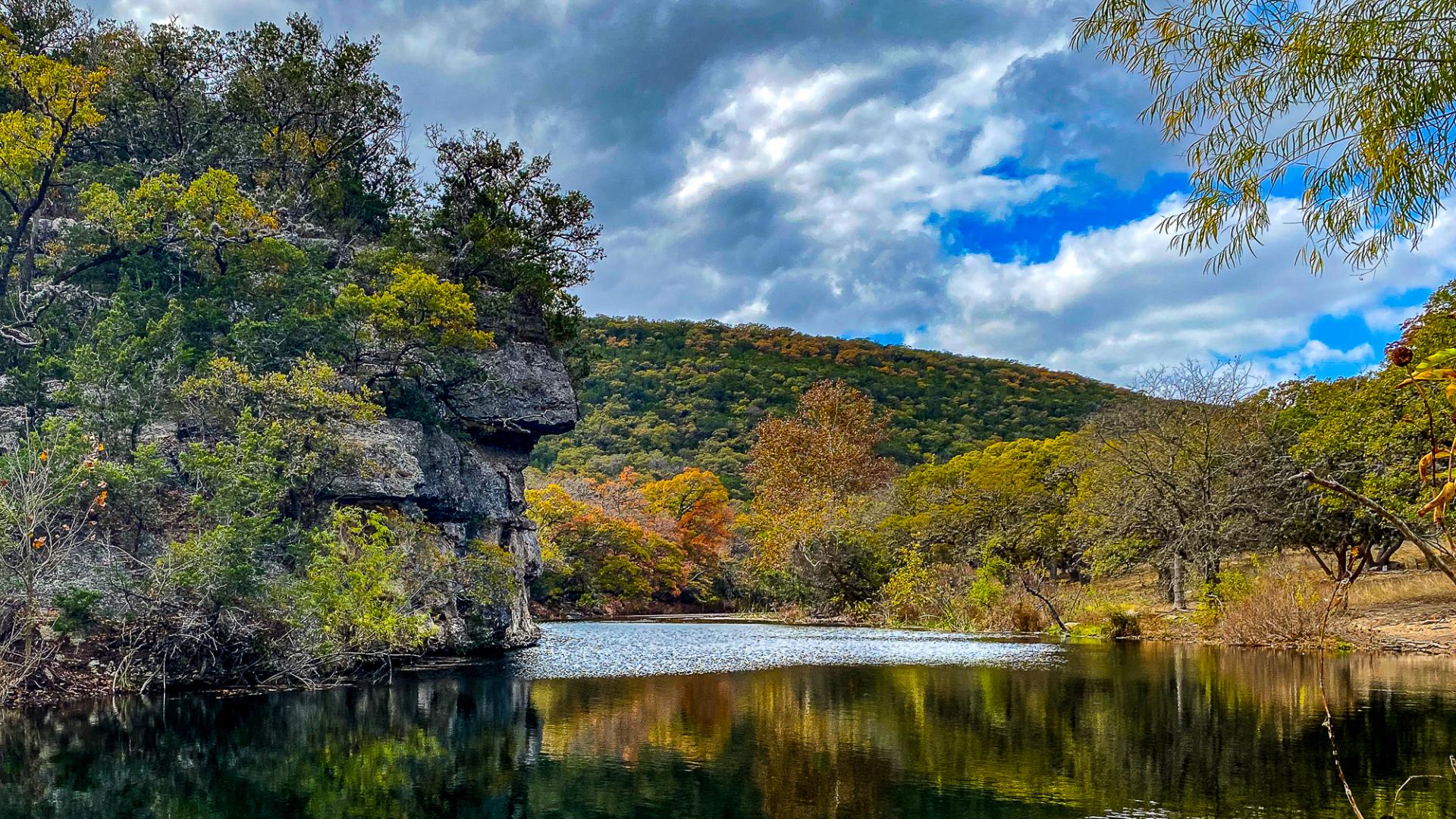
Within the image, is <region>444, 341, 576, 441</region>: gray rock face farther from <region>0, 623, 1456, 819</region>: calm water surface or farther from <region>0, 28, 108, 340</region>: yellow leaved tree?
<region>0, 623, 1456, 819</region>: calm water surface

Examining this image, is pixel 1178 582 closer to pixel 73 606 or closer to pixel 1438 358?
pixel 73 606

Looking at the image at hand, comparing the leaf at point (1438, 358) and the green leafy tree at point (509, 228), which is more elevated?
the green leafy tree at point (509, 228)

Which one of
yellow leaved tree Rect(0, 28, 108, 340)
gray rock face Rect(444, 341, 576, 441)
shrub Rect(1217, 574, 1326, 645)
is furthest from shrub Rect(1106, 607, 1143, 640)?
yellow leaved tree Rect(0, 28, 108, 340)

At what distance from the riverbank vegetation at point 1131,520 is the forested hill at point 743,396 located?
60.3 ft

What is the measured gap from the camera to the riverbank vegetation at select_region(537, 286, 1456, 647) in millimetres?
29047

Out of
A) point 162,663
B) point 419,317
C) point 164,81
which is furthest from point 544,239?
point 162,663

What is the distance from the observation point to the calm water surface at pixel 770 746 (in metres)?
10.9

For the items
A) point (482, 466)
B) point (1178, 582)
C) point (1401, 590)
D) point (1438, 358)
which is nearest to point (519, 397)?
point (482, 466)

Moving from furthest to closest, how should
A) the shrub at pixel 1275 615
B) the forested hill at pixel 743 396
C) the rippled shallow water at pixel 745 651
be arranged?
the forested hill at pixel 743 396
the shrub at pixel 1275 615
the rippled shallow water at pixel 745 651

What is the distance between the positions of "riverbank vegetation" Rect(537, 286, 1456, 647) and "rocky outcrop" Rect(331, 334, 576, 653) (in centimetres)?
1798

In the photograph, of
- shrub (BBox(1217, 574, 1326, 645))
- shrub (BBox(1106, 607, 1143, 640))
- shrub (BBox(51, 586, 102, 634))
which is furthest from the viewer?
shrub (BBox(1106, 607, 1143, 640))

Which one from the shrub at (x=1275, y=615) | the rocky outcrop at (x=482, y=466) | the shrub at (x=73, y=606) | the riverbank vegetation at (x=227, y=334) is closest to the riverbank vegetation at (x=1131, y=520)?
the shrub at (x=1275, y=615)

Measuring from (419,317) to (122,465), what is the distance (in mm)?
9486

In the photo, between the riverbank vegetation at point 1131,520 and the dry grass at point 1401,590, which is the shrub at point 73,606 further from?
the dry grass at point 1401,590
